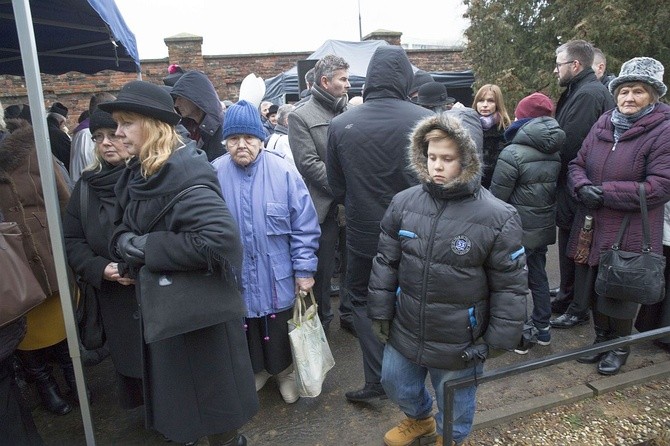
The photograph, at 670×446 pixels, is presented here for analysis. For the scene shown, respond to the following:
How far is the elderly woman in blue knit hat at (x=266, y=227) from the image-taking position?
2648 millimetres

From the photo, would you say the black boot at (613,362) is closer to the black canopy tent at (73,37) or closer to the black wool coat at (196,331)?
the black wool coat at (196,331)

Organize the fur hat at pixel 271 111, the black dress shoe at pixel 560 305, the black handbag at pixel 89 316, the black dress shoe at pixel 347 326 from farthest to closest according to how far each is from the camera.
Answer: the fur hat at pixel 271 111 < the black dress shoe at pixel 560 305 < the black dress shoe at pixel 347 326 < the black handbag at pixel 89 316

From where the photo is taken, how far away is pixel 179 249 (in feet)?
6.16

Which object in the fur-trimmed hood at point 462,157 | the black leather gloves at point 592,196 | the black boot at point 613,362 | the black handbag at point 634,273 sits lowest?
the black boot at point 613,362

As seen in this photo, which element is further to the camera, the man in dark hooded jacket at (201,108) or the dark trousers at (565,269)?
the dark trousers at (565,269)

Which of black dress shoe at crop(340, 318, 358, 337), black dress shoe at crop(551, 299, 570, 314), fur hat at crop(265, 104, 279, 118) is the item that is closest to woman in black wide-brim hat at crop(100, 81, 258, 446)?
black dress shoe at crop(340, 318, 358, 337)

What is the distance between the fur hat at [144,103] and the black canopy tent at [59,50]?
0.41 m

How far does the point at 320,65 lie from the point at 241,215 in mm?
1447

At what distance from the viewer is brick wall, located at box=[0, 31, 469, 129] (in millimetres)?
10883

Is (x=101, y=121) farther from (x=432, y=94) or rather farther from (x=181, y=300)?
(x=432, y=94)

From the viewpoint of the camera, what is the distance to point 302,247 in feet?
Answer: 9.09

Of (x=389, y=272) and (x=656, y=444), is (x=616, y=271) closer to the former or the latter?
(x=656, y=444)

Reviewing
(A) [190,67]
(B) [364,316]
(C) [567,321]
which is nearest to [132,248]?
(B) [364,316]

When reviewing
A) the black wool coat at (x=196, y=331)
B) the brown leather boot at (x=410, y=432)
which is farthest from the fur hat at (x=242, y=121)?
the brown leather boot at (x=410, y=432)
